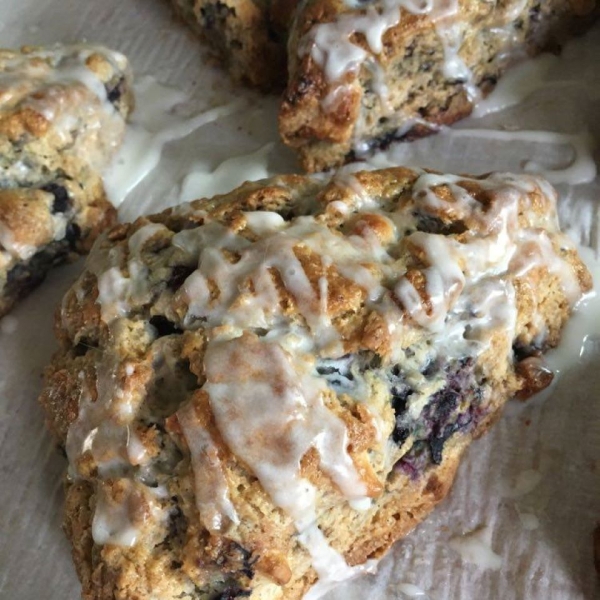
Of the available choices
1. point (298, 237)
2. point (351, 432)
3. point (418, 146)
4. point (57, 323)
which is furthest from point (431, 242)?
point (57, 323)

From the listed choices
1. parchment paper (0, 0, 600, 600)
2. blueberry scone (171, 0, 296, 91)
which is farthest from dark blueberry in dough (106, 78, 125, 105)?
blueberry scone (171, 0, 296, 91)

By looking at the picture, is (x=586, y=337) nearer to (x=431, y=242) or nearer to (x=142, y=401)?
(x=431, y=242)

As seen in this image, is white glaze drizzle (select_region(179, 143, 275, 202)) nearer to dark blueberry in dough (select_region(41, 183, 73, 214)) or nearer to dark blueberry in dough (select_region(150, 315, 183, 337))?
dark blueberry in dough (select_region(41, 183, 73, 214))

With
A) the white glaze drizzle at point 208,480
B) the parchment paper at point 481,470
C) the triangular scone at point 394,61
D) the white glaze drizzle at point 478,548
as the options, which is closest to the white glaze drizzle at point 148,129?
the parchment paper at point 481,470

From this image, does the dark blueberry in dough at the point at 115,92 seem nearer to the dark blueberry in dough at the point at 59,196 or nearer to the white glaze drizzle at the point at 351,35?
the dark blueberry in dough at the point at 59,196

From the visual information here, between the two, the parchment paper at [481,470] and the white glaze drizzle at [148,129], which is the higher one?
the white glaze drizzle at [148,129]

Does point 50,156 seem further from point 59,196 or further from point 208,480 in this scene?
point 208,480
